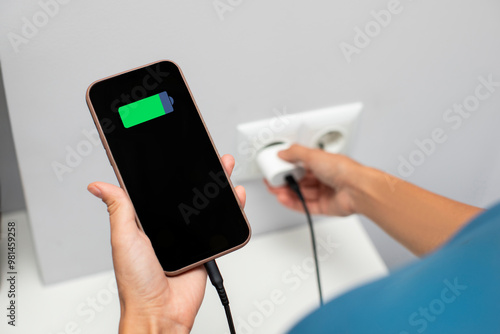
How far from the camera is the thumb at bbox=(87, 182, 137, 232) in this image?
436 mm

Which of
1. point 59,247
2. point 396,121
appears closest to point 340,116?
point 396,121

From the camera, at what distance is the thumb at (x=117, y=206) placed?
436 mm

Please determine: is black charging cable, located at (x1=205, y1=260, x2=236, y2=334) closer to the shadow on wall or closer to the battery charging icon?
the battery charging icon

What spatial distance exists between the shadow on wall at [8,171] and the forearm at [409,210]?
1.40ft

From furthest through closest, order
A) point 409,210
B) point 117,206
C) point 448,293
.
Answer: point 409,210 < point 117,206 < point 448,293

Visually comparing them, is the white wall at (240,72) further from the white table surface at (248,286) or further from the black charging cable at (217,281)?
the black charging cable at (217,281)

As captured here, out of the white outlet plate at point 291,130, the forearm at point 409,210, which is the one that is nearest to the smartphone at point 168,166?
the white outlet plate at point 291,130

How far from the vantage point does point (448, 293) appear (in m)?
0.26

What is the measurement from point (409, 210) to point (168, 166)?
1.00 ft

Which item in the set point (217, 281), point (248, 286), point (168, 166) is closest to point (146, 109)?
point (168, 166)

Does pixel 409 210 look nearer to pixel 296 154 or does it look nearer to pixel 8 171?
pixel 296 154

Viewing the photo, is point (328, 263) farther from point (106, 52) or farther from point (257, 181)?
point (106, 52)

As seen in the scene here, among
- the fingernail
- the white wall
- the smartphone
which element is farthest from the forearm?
the fingernail

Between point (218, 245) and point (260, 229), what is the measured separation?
0.79 ft
